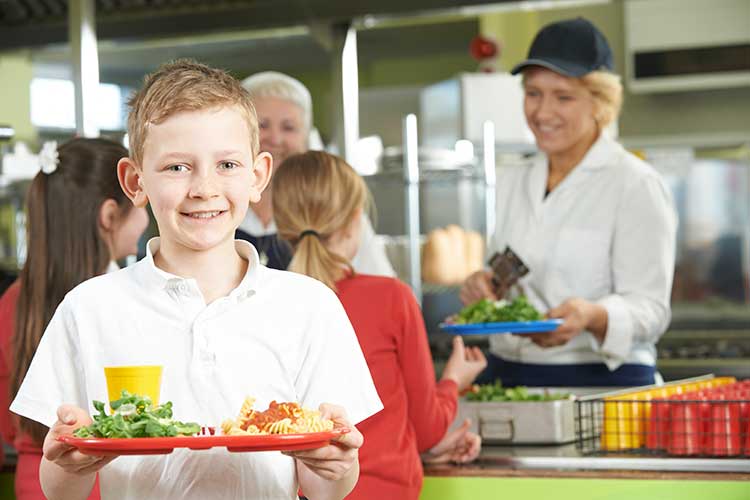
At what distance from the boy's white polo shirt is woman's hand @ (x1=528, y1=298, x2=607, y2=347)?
1372 millimetres

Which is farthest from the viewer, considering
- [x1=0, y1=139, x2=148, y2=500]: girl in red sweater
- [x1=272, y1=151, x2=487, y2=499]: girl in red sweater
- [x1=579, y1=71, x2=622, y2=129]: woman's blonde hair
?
[x1=579, y1=71, x2=622, y2=129]: woman's blonde hair

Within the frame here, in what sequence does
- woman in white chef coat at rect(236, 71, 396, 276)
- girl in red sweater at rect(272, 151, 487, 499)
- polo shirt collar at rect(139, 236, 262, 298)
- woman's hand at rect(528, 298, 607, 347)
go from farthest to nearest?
woman in white chef coat at rect(236, 71, 396, 276), woman's hand at rect(528, 298, 607, 347), girl in red sweater at rect(272, 151, 487, 499), polo shirt collar at rect(139, 236, 262, 298)

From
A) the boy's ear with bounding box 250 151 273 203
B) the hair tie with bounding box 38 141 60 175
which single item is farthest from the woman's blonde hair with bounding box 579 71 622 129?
the boy's ear with bounding box 250 151 273 203

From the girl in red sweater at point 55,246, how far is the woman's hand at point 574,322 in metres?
1.05

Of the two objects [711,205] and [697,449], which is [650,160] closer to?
[711,205]

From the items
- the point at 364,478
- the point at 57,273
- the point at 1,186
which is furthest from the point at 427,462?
the point at 1,186

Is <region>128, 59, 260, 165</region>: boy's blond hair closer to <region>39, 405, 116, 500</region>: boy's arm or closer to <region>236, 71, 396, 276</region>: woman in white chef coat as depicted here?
<region>39, 405, 116, 500</region>: boy's arm

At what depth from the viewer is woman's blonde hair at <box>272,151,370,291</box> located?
2.37 m

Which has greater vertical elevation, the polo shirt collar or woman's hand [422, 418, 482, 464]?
the polo shirt collar

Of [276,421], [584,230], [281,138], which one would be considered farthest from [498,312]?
[276,421]

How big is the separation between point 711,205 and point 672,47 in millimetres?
953

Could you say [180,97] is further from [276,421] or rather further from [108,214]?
[108,214]

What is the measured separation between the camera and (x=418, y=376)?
2377 mm

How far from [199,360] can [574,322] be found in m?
1.55
